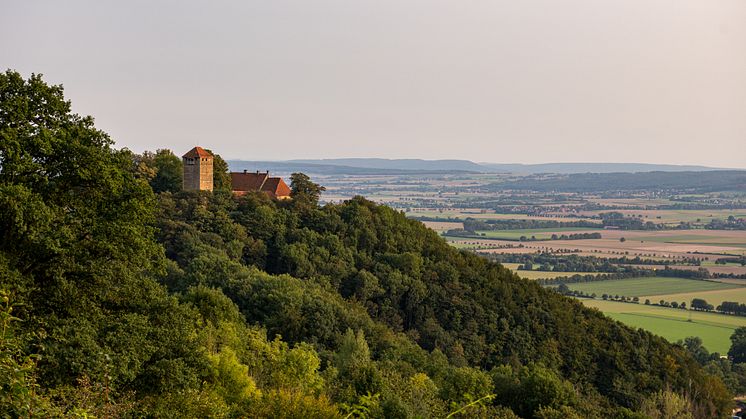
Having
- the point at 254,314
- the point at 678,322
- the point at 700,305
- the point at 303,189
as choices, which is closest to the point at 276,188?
the point at 303,189

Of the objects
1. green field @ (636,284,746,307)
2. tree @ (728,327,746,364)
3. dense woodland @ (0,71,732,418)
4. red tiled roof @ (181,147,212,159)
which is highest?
red tiled roof @ (181,147,212,159)

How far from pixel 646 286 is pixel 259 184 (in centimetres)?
5919

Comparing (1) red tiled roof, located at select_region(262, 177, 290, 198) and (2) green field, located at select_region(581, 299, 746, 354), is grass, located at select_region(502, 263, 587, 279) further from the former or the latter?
(1) red tiled roof, located at select_region(262, 177, 290, 198)

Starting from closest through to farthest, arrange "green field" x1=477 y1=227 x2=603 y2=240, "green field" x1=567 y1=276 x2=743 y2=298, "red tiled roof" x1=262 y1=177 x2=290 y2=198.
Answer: "red tiled roof" x1=262 y1=177 x2=290 y2=198 < "green field" x1=567 y1=276 x2=743 y2=298 < "green field" x1=477 y1=227 x2=603 y2=240

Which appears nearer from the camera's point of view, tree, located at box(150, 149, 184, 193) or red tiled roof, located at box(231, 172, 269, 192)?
tree, located at box(150, 149, 184, 193)

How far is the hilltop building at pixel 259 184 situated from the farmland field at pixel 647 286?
47.8m

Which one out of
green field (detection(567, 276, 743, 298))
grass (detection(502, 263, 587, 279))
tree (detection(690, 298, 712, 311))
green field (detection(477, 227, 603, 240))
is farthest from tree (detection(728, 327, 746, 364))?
green field (detection(477, 227, 603, 240))

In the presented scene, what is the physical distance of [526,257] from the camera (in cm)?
14275

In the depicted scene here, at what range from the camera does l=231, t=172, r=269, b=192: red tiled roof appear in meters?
81.2

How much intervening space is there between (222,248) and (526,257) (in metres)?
84.0

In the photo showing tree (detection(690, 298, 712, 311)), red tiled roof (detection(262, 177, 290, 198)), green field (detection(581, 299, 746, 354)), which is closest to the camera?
red tiled roof (detection(262, 177, 290, 198))

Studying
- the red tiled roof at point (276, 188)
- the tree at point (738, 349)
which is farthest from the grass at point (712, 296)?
the red tiled roof at point (276, 188)

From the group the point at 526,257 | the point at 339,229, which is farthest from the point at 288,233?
the point at 526,257

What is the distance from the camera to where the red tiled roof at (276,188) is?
8144 centimetres
